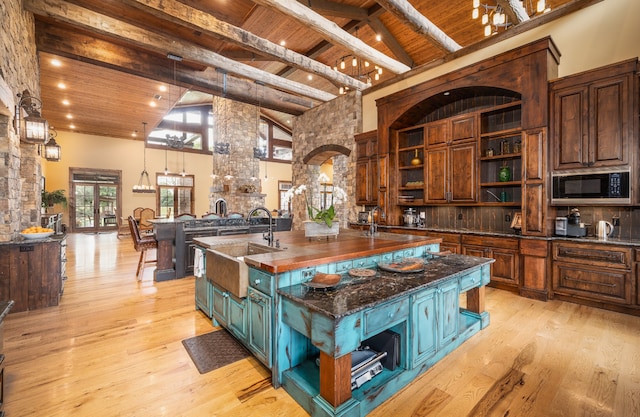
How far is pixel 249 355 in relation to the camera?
96.0 inches

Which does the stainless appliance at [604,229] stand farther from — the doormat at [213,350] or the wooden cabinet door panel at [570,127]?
the doormat at [213,350]

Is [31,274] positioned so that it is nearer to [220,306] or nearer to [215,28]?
[220,306]

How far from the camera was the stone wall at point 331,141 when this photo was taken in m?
7.06

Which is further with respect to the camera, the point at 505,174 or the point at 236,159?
the point at 236,159

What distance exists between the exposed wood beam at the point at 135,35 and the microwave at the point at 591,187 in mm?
6017

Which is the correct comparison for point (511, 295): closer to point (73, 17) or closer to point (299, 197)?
point (299, 197)

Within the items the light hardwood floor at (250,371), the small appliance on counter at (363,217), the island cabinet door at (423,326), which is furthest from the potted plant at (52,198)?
the island cabinet door at (423,326)

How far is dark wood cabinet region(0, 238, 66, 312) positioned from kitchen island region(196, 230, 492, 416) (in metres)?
2.40

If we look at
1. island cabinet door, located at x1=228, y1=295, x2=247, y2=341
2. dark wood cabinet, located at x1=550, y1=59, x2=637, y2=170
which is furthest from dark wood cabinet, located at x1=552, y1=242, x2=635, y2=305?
island cabinet door, located at x1=228, y1=295, x2=247, y2=341

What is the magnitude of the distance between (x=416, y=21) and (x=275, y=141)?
12.2 meters

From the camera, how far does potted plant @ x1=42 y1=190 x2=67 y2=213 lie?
10148 millimetres

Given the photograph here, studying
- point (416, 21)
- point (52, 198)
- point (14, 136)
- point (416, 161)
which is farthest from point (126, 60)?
point (52, 198)

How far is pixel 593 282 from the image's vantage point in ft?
11.3

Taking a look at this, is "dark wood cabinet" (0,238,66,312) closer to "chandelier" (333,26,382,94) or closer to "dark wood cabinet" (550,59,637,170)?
"chandelier" (333,26,382,94)
